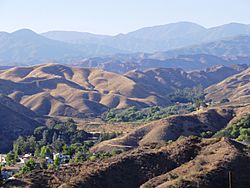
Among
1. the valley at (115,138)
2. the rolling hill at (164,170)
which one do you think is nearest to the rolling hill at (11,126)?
the valley at (115,138)

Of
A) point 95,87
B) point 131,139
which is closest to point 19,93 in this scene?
point 95,87

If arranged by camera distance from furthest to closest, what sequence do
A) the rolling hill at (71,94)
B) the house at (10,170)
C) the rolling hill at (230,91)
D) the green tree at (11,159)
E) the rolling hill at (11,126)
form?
the rolling hill at (230,91) → the rolling hill at (71,94) → the rolling hill at (11,126) → the green tree at (11,159) → the house at (10,170)

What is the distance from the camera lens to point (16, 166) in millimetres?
63094

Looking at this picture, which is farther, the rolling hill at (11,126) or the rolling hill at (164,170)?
the rolling hill at (11,126)

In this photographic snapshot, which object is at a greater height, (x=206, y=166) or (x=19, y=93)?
(x=206, y=166)

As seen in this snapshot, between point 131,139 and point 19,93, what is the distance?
8269cm

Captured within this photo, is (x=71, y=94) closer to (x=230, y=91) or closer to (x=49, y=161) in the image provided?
(x=230, y=91)

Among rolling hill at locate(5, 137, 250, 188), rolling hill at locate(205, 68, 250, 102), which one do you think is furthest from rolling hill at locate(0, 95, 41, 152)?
rolling hill at locate(205, 68, 250, 102)

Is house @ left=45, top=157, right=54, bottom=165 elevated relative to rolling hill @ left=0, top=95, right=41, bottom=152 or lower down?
elevated

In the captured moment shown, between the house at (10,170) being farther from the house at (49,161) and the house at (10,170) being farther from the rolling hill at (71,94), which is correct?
the rolling hill at (71,94)

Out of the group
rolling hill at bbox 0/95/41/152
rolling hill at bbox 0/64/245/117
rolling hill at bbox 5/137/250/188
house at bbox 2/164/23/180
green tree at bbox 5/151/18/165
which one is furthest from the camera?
rolling hill at bbox 0/64/245/117

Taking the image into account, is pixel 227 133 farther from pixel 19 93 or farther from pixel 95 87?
pixel 95 87

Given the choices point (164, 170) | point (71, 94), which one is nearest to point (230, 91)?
point (71, 94)

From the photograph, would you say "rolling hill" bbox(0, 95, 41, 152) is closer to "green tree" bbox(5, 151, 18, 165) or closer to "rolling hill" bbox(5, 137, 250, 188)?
"green tree" bbox(5, 151, 18, 165)
